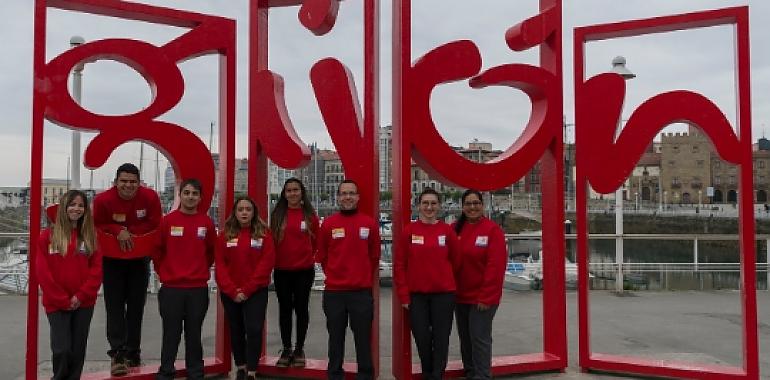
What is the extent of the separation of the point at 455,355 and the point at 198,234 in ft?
8.46

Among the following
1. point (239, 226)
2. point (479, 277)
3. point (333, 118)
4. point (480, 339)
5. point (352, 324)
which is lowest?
point (480, 339)

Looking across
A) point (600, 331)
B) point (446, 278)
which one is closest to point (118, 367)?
point (446, 278)

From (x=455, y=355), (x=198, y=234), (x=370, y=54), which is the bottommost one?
(x=455, y=355)

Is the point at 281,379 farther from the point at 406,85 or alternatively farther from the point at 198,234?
the point at 406,85

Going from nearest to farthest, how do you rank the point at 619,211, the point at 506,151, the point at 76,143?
the point at 506,151, the point at 76,143, the point at 619,211

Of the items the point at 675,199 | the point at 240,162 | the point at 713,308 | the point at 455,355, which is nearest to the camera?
the point at 455,355

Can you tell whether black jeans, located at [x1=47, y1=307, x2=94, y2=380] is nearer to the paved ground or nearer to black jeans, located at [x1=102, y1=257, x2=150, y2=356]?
black jeans, located at [x1=102, y1=257, x2=150, y2=356]

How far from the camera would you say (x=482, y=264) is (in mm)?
4191

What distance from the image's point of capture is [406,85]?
4.34m

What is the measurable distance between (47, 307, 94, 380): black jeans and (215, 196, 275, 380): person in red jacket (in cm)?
89

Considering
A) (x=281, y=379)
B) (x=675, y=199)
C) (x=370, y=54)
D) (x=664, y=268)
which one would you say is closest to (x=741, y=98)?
(x=370, y=54)

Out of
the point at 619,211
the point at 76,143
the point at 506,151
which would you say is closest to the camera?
the point at 506,151

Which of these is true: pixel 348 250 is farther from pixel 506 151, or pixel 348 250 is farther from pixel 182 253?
pixel 506 151

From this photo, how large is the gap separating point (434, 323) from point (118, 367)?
2342mm
